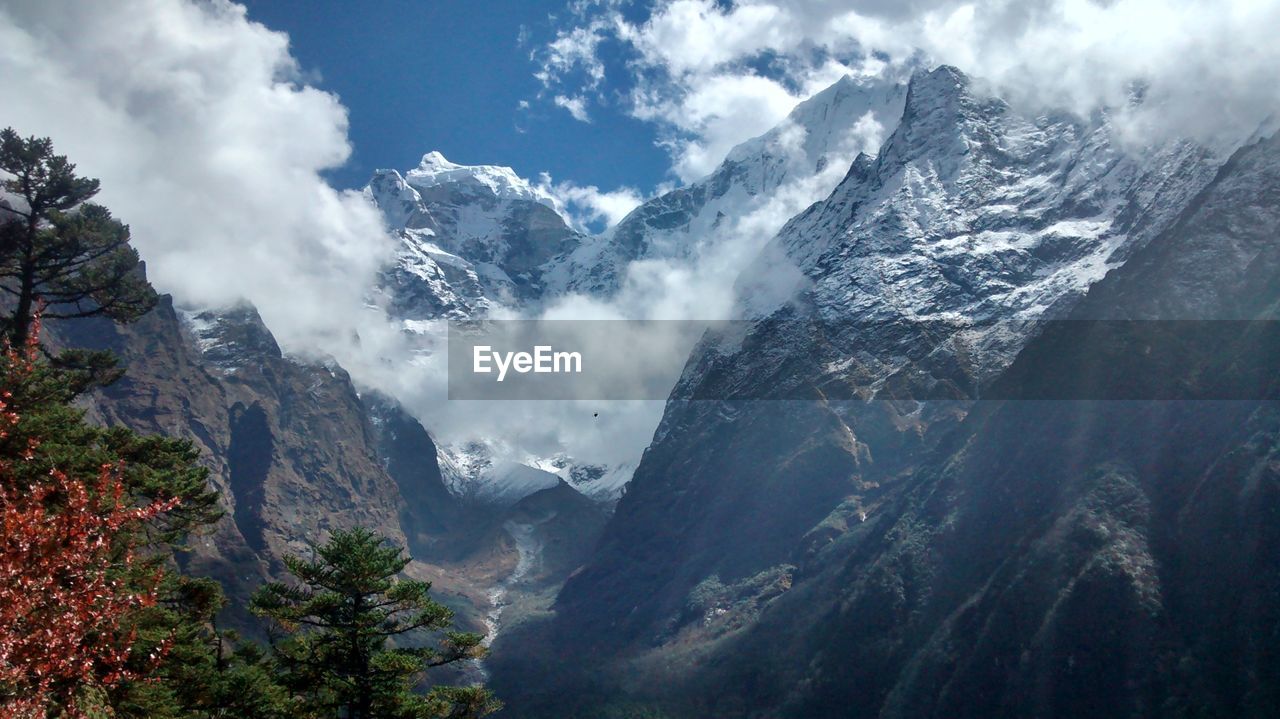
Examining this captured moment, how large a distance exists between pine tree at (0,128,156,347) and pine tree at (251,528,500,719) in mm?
20309

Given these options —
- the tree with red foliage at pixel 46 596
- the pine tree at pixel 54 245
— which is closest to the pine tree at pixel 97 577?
the tree with red foliage at pixel 46 596

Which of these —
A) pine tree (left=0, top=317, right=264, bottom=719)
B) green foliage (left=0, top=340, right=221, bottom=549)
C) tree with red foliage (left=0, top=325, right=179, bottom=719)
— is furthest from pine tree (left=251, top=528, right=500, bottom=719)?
tree with red foliage (left=0, top=325, right=179, bottom=719)

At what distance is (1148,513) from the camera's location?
162m

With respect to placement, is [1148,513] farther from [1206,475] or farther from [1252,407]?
[1252,407]

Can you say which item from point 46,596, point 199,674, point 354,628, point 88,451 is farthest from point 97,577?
point 199,674

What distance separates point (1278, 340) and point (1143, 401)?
2853 cm

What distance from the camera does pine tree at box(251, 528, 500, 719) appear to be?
38875mm

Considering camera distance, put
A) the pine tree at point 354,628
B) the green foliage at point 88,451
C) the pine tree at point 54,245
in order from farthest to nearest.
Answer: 1. the pine tree at point 54,245
2. the pine tree at point 354,628
3. the green foliage at point 88,451

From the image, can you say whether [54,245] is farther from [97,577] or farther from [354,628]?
[97,577]

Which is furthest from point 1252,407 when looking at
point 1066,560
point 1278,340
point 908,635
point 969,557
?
point 908,635

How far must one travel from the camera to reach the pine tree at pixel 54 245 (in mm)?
48688

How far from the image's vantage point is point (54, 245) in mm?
49250

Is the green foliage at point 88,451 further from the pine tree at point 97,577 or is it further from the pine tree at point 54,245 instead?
the pine tree at point 54,245

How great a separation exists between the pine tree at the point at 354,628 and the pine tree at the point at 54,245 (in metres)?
20.3
